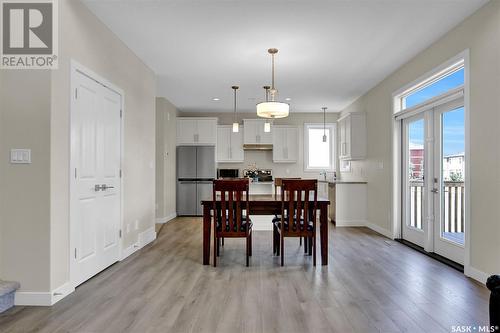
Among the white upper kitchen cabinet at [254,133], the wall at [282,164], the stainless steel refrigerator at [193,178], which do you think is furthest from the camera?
the wall at [282,164]

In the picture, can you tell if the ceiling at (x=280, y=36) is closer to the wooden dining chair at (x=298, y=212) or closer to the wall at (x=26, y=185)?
the wall at (x=26, y=185)

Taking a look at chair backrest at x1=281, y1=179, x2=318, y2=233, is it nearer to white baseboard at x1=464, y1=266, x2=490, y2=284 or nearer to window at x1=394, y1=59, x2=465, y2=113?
white baseboard at x1=464, y1=266, x2=490, y2=284

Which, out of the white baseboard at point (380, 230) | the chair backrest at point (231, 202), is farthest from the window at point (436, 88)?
the chair backrest at point (231, 202)

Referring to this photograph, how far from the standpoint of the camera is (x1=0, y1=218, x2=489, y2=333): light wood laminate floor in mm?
2242

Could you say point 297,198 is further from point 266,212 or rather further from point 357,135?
point 357,135

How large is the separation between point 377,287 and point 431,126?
252cm

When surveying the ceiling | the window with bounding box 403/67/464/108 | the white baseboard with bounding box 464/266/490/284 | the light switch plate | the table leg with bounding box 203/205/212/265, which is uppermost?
the ceiling

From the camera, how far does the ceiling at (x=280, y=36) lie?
3.16m

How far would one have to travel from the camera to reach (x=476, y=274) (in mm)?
3191

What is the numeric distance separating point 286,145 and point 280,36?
4.72 m

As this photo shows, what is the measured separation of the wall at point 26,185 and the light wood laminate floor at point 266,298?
37 cm

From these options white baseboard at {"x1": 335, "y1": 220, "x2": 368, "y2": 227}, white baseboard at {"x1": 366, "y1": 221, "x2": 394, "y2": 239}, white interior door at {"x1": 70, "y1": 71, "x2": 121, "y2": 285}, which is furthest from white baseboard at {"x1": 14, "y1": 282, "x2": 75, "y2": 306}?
white baseboard at {"x1": 335, "y1": 220, "x2": 368, "y2": 227}

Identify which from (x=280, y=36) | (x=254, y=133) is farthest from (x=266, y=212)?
Result: (x=254, y=133)

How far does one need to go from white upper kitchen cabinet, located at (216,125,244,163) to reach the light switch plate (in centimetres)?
584
